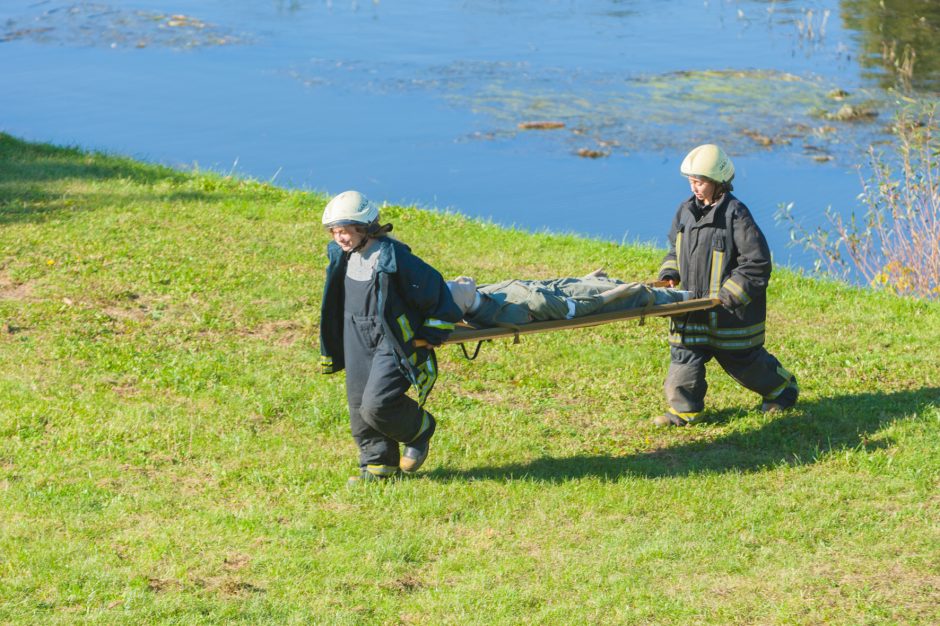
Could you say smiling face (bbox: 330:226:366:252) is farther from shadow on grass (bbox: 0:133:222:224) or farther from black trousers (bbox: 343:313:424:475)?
shadow on grass (bbox: 0:133:222:224)

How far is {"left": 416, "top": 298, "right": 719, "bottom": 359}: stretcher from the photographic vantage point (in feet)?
21.1

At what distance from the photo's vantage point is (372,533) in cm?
620

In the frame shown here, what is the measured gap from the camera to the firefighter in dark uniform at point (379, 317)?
20.5 ft

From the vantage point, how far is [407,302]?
638 centimetres

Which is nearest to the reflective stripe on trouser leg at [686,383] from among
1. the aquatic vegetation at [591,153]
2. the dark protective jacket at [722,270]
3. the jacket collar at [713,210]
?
the dark protective jacket at [722,270]

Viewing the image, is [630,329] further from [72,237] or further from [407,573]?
[72,237]

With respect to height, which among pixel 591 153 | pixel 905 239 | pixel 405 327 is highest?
pixel 405 327

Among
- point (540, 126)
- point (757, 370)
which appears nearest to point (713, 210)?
point (757, 370)

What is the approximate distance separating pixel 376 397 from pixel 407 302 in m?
0.54

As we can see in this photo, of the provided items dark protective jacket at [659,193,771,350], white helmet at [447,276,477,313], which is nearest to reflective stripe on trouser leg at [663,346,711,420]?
dark protective jacket at [659,193,771,350]

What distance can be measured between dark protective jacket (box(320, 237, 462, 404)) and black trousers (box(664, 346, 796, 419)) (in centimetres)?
184

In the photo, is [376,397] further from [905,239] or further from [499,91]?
[499,91]

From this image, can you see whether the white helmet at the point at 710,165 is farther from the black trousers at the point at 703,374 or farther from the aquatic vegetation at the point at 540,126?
the aquatic vegetation at the point at 540,126

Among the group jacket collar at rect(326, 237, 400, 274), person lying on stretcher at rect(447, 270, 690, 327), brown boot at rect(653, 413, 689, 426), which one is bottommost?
brown boot at rect(653, 413, 689, 426)
